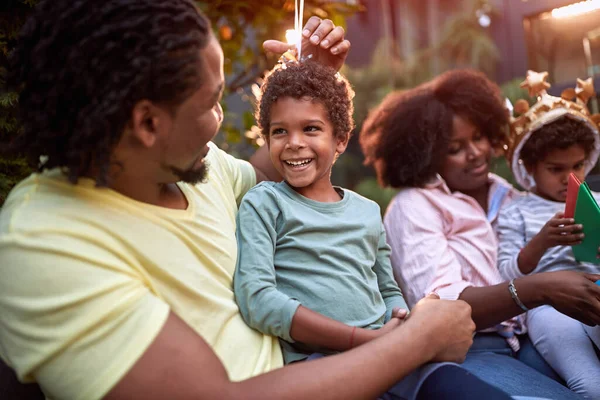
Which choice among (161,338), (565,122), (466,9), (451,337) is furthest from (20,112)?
(466,9)

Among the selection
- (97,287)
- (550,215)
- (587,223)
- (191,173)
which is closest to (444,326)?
(191,173)

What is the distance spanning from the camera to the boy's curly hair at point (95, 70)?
1453 millimetres

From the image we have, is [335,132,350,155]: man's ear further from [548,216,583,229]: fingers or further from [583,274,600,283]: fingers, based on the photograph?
[583,274,600,283]: fingers

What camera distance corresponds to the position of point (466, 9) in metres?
14.3

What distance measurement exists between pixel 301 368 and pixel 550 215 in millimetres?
2058

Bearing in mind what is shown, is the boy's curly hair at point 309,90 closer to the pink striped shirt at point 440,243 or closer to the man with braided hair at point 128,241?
A: the man with braided hair at point 128,241

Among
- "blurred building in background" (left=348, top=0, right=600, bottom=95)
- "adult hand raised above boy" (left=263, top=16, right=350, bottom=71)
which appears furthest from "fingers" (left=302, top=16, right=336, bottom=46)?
"blurred building in background" (left=348, top=0, right=600, bottom=95)

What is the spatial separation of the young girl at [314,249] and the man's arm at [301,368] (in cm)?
17

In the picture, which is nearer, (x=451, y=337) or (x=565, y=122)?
(x=451, y=337)

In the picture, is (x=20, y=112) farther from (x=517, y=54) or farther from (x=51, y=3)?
(x=517, y=54)

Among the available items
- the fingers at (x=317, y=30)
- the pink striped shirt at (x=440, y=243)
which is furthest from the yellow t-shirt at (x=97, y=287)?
the pink striped shirt at (x=440, y=243)

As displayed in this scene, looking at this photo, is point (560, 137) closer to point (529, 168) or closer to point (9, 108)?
point (529, 168)

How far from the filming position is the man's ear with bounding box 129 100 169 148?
4.96 feet

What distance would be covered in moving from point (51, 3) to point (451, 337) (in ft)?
4.80
